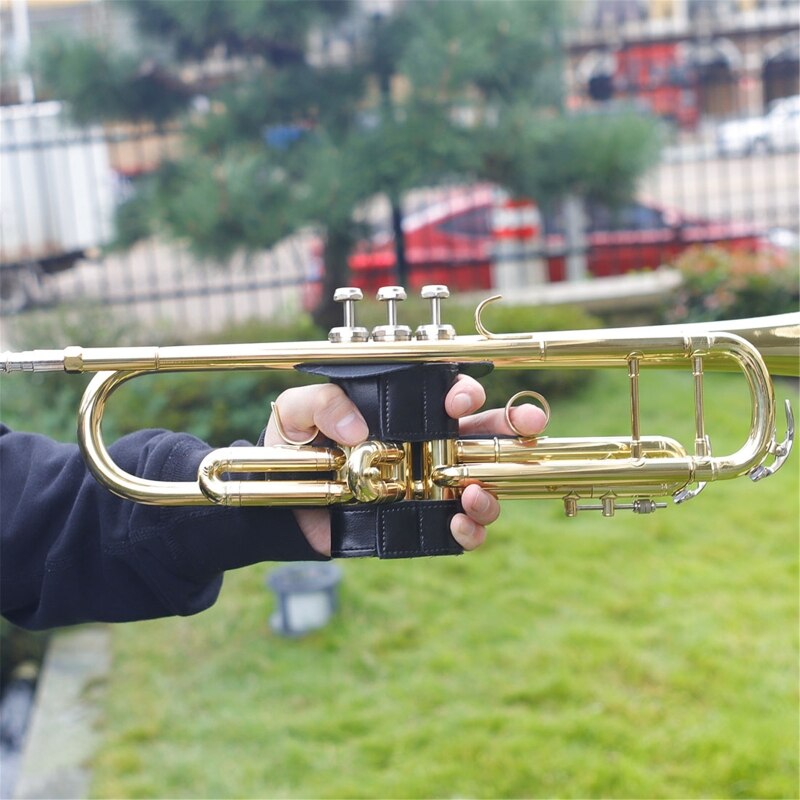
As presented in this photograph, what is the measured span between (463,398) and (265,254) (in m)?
4.25

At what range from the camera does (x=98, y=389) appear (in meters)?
1.54

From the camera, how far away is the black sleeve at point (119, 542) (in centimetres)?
168

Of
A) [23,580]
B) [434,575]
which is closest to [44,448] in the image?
[23,580]

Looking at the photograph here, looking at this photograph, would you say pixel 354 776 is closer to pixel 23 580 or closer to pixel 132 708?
pixel 132 708

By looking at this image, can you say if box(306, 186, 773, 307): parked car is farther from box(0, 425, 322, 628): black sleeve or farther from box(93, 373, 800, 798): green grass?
box(0, 425, 322, 628): black sleeve

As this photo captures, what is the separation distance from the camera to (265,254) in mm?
5566

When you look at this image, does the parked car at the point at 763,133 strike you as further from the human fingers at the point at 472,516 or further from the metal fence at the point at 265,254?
the human fingers at the point at 472,516

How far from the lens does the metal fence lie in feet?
19.6

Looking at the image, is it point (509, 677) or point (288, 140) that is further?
point (288, 140)

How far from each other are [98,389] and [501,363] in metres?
0.59

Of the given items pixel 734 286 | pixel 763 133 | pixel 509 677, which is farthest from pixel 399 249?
pixel 763 133

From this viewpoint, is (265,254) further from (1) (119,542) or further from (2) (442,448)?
(2) (442,448)

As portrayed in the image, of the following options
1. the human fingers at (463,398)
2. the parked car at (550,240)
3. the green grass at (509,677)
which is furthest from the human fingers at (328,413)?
the parked car at (550,240)

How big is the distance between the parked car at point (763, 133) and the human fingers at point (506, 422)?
6647mm
